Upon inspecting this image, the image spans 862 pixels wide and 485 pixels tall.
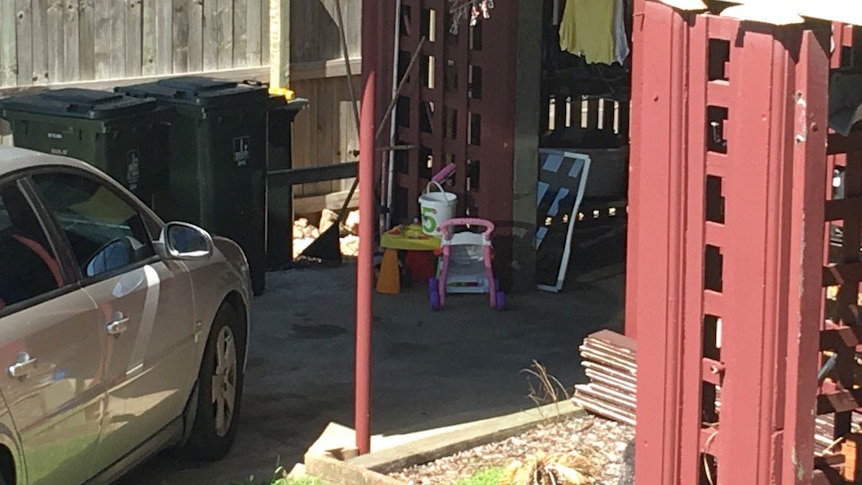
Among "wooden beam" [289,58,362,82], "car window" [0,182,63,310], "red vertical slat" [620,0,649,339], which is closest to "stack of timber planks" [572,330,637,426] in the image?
"red vertical slat" [620,0,649,339]

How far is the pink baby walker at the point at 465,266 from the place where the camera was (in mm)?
9883

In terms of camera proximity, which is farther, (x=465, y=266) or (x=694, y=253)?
(x=465, y=266)

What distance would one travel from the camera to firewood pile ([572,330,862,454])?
22.5 ft

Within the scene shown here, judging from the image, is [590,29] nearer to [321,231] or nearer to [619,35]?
[619,35]

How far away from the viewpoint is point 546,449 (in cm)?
673

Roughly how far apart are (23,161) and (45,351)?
86cm

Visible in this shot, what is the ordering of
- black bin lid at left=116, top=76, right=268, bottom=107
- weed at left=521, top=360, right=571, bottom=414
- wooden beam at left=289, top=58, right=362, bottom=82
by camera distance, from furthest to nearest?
wooden beam at left=289, top=58, right=362, bottom=82, black bin lid at left=116, top=76, right=268, bottom=107, weed at left=521, top=360, right=571, bottom=414

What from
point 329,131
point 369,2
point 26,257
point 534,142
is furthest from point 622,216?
point 26,257

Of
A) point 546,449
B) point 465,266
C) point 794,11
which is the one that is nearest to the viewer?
point 794,11

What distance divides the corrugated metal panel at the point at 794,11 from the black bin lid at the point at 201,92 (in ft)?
18.7

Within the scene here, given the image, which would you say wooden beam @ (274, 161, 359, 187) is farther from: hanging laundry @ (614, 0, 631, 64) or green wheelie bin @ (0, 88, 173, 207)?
hanging laundry @ (614, 0, 631, 64)

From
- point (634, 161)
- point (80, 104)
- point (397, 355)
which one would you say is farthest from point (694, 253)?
point (80, 104)

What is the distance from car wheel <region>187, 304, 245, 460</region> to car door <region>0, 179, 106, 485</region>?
1.09 m

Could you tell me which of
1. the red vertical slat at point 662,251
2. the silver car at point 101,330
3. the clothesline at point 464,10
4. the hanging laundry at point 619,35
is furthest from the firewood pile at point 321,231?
the red vertical slat at point 662,251
